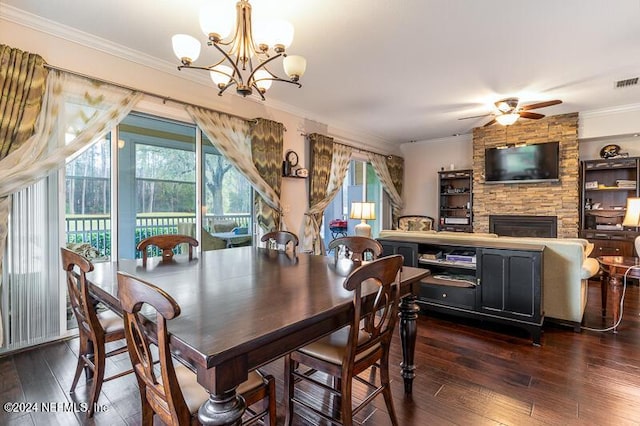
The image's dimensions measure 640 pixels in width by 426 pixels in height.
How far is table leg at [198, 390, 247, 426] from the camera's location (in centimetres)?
103

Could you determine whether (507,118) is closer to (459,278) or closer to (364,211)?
(364,211)

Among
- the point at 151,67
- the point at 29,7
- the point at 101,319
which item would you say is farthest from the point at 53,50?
the point at 101,319

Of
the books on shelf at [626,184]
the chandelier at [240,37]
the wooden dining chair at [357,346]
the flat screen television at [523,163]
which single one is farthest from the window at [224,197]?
the books on shelf at [626,184]

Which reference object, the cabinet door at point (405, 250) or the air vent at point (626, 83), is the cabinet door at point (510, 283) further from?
the air vent at point (626, 83)

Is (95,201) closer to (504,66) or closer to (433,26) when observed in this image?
(433,26)

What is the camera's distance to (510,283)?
3.03 metres

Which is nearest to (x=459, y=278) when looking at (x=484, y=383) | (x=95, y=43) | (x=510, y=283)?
(x=510, y=283)

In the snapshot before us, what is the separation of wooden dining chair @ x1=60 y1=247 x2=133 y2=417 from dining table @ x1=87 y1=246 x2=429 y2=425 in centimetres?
9

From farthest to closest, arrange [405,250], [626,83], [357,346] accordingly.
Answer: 1. [626,83]
2. [405,250]
3. [357,346]

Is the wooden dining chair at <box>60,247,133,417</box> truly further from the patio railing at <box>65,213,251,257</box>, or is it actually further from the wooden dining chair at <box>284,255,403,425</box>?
the patio railing at <box>65,213,251,257</box>

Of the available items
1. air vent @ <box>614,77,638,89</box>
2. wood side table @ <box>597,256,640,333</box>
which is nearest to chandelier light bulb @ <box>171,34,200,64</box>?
wood side table @ <box>597,256,640,333</box>

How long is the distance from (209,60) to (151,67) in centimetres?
60

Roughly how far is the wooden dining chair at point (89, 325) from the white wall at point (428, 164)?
6.76 metres

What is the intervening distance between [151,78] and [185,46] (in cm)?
168
